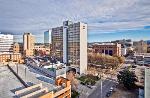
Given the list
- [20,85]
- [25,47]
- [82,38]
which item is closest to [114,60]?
[82,38]

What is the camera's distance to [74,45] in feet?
106

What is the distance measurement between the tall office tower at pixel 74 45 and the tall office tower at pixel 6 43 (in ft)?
97.6

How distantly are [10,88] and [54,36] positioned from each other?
28337 mm

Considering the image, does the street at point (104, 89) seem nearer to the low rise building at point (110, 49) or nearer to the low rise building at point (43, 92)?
the low rise building at point (43, 92)

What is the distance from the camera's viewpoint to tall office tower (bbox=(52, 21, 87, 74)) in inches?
1233

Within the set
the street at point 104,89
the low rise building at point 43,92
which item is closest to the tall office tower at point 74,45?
the street at point 104,89

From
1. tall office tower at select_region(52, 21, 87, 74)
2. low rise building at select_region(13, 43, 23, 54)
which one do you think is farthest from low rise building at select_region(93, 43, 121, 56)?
low rise building at select_region(13, 43, 23, 54)

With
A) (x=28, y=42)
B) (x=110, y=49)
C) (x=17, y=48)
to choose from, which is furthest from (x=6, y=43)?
(x=110, y=49)

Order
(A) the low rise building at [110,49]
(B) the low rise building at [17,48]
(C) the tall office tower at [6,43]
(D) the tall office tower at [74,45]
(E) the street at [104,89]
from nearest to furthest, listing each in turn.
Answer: (E) the street at [104,89] < (D) the tall office tower at [74,45] < (A) the low rise building at [110,49] < (B) the low rise building at [17,48] < (C) the tall office tower at [6,43]

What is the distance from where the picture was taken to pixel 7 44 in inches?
2389

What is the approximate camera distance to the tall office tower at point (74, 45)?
3131 centimetres

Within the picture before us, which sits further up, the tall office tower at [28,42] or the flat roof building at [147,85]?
the tall office tower at [28,42]

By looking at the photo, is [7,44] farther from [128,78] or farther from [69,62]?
[128,78]

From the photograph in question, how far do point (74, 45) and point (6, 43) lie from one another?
36862 mm
